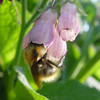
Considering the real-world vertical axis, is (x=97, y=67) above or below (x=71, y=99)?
below

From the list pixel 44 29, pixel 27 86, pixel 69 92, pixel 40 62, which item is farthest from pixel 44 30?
pixel 69 92

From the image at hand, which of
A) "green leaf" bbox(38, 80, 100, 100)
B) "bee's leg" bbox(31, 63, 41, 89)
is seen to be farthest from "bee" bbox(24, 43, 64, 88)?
"green leaf" bbox(38, 80, 100, 100)

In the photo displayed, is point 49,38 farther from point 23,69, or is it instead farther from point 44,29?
point 23,69

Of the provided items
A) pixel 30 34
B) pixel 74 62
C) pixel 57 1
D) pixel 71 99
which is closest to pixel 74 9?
pixel 57 1

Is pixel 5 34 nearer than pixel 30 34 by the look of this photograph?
No

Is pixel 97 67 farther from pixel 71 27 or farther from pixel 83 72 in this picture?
pixel 71 27

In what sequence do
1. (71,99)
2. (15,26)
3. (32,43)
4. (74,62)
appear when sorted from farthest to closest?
(74,62), (15,26), (71,99), (32,43)
